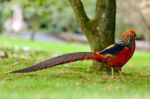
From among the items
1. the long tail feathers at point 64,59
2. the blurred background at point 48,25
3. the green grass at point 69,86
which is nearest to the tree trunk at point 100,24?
the green grass at point 69,86

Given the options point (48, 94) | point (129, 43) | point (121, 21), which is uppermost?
point (121, 21)

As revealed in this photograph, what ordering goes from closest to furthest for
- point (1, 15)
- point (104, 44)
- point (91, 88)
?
point (91, 88), point (104, 44), point (1, 15)

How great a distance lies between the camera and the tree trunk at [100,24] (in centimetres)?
1345

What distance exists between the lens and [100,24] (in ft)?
44.2

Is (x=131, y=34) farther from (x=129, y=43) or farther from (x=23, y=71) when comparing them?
(x=23, y=71)

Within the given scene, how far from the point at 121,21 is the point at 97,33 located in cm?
3495

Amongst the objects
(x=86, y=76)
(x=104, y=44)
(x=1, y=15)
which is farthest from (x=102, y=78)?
(x=1, y=15)

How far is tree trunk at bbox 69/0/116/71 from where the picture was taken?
13.4 m

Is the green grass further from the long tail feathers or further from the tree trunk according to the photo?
the tree trunk

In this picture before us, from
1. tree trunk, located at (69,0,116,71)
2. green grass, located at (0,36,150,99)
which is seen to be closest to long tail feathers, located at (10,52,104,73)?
green grass, located at (0,36,150,99)

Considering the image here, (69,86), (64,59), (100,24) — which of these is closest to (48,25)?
(100,24)

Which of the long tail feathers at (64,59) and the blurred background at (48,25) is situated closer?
the long tail feathers at (64,59)

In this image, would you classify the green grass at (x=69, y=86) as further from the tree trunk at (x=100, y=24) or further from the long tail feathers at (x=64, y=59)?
the tree trunk at (x=100, y=24)

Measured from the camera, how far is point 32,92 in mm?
9148
